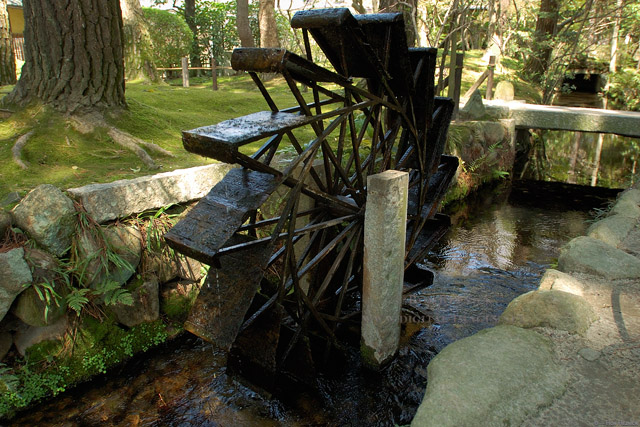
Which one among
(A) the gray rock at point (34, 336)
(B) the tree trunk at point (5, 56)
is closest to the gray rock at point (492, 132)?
(A) the gray rock at point (34, 336)

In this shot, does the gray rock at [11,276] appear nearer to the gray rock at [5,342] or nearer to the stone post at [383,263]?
the gray rock at [5,342]

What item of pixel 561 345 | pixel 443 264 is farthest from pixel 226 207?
pixel 443 264

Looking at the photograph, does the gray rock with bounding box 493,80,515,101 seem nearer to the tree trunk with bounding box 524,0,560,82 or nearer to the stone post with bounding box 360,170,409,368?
the tree trunk with bounding box 524,0,560,82

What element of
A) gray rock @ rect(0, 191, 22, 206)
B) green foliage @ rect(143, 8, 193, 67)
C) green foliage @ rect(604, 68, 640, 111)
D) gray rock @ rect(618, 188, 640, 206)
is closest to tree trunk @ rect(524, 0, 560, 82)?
green foliage @ rect(604, 68, 640, 111)

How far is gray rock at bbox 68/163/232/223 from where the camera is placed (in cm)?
442

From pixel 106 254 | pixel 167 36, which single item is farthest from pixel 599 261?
pixel 167 36

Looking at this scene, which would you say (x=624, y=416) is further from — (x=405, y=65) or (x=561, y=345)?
(x=405, y=65)

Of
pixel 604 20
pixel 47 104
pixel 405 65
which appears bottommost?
pixel 47 104

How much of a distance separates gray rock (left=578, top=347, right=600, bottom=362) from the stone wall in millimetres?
3572

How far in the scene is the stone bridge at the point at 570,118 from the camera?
9.33 meters

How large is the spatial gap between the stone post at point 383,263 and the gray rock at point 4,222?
299 centimetres

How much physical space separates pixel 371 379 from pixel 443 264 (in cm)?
273

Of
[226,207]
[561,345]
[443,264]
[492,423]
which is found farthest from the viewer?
[443,264]

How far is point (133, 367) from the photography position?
4.55 m
